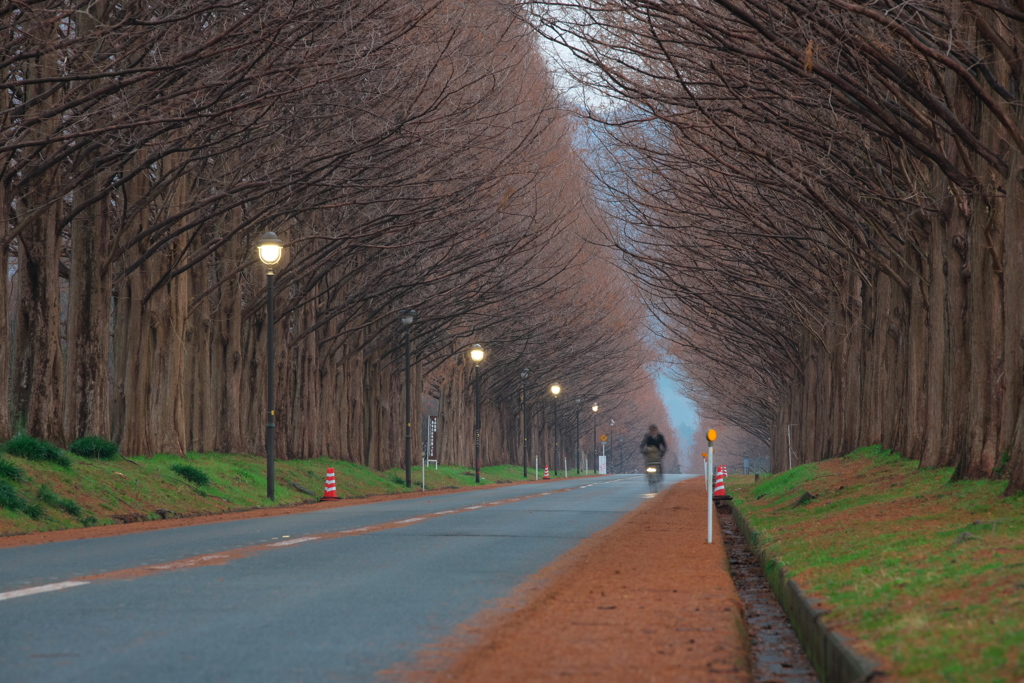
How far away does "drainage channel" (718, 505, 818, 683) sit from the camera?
266 inches

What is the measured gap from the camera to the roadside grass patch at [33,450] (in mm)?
18906

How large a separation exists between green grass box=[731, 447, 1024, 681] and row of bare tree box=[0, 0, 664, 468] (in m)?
8.30

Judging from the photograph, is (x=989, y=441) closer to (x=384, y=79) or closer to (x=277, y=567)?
(x=277, y=567)

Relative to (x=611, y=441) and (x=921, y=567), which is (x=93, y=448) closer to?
(x=921, y=567)

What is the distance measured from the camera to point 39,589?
8594 millimetres

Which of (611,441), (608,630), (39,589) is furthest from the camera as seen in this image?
(611,441)

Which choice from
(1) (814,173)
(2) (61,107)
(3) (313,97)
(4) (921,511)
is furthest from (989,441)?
(3) (313,97)

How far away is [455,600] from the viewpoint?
845 cm

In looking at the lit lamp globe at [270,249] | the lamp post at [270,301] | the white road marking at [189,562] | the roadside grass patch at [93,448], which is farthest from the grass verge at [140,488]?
the white road marking at [189,562]

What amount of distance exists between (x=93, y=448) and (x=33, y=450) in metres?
2.37

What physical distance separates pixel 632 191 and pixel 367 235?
11880mm

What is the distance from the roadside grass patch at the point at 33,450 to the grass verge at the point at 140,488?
88 millimetres

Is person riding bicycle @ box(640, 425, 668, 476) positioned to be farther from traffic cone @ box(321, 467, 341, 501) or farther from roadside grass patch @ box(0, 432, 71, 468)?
roadside grass patch @ box(0, 432, 71, 468)

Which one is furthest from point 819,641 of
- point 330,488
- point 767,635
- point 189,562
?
point 330,488
